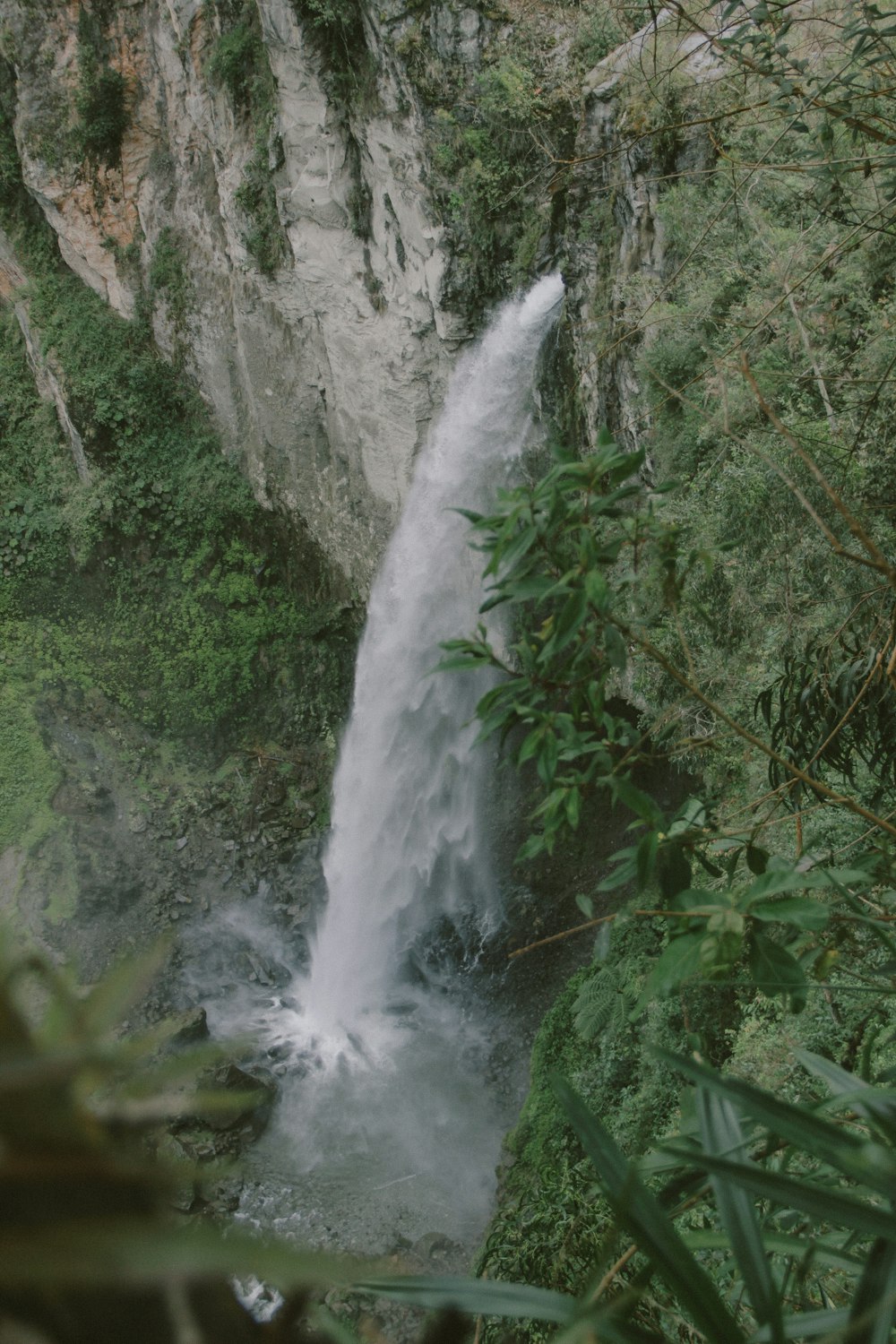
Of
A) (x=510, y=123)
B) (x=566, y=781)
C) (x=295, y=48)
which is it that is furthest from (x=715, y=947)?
(x=295, y=48)

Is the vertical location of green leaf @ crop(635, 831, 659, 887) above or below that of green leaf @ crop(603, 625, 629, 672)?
below

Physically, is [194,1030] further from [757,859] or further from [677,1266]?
[677,1266]

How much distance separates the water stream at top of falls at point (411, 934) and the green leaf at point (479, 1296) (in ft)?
18.4

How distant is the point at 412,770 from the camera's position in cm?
912

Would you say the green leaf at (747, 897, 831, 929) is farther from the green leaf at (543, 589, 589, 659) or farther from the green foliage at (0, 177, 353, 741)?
the green foliage at (0, 177, 353, 741)

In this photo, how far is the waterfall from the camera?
8.43 meters

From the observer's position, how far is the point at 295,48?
743cm

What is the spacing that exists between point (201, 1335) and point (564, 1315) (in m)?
0.62

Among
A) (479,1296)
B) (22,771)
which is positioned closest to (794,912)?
(479,1296)

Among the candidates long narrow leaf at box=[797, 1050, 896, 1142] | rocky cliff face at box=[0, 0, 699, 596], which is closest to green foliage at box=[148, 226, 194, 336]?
rocky cliff face at box=[0, 0, 699, 596]

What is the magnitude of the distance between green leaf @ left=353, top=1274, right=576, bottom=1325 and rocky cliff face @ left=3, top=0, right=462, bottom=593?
7673mm

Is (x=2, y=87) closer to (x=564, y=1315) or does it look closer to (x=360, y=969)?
(x=360, y=969)

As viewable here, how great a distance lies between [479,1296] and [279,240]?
934 centimetres

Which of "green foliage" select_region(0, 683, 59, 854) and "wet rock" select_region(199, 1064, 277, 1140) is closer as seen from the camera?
"wet rock" select_region(199, 1064, 277, 1140)
